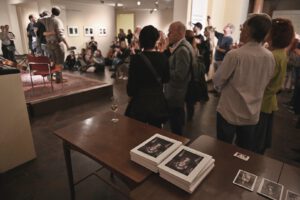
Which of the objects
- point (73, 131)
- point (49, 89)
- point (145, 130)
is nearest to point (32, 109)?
point (49, 89)

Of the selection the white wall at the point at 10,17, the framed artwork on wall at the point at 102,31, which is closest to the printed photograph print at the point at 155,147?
the framed artwork on wall at the point at 102,31

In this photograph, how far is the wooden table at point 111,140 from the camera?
111 centimetres

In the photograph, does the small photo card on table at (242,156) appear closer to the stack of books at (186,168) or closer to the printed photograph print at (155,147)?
the stack of books at (186,168)

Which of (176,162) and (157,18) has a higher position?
(157,18)

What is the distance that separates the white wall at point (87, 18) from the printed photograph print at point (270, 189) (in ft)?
31.2

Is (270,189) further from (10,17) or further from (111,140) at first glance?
(10,17)

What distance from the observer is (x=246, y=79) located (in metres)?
1.50

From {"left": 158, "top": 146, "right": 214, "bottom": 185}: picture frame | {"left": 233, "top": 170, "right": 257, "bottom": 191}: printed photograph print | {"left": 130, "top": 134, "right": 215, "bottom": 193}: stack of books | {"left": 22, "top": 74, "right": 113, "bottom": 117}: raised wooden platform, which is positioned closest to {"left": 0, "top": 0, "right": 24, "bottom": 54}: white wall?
{"left": 22, "top": 74, "right": 113, "bottom": 117}: raised wooden platform

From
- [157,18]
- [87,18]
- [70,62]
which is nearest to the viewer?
[70,62]

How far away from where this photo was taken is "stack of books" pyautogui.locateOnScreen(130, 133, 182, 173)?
108 centimetres

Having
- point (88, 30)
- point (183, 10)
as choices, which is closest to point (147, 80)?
point (183, 10)

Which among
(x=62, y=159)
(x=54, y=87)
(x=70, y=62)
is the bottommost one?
(x=62, y=159)

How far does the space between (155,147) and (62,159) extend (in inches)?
67.2

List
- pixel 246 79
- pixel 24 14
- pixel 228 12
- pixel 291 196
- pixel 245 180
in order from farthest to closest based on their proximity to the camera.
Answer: pixel 24 14
pixel 228 12
pixel 246 79
pixel 245 180
pixel 291 196
